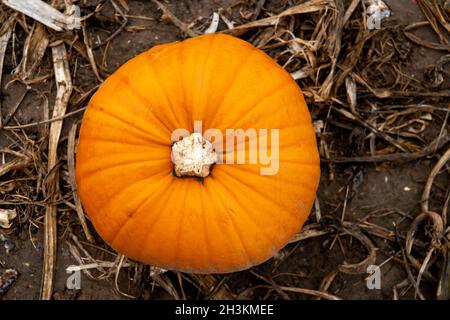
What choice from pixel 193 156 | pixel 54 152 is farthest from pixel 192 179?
pixel 54 152

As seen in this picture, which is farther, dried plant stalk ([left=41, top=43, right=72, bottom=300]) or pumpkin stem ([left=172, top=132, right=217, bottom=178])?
dried plant stalk ([left=41, top=43, right=72, bottom=300])

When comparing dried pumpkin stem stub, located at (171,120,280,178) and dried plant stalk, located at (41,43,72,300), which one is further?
dried plant stalk, located at (41,43,72,300)

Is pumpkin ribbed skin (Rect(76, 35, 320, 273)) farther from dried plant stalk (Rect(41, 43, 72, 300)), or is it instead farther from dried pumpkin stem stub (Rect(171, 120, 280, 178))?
dried plant stalk (Rect(41, 43, 72, 300))

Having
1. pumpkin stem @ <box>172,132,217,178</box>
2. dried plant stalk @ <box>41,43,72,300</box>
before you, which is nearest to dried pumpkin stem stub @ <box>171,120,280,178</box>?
pumpkin stem @ <box>172,132,217,178</box>

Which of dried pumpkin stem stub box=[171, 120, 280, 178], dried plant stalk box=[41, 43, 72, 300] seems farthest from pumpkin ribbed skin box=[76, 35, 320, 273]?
dried plant stalk box=[41, 43, 72, 300]

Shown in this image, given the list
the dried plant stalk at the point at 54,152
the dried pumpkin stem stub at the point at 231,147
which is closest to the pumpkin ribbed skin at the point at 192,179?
the dried pumpkin stem stub at the point at 231,147

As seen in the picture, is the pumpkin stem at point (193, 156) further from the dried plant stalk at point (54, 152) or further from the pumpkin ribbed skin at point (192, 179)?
the dried plant stalk at point (54, 152)

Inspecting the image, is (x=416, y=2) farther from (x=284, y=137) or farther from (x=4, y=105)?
(x=4, y=105)
